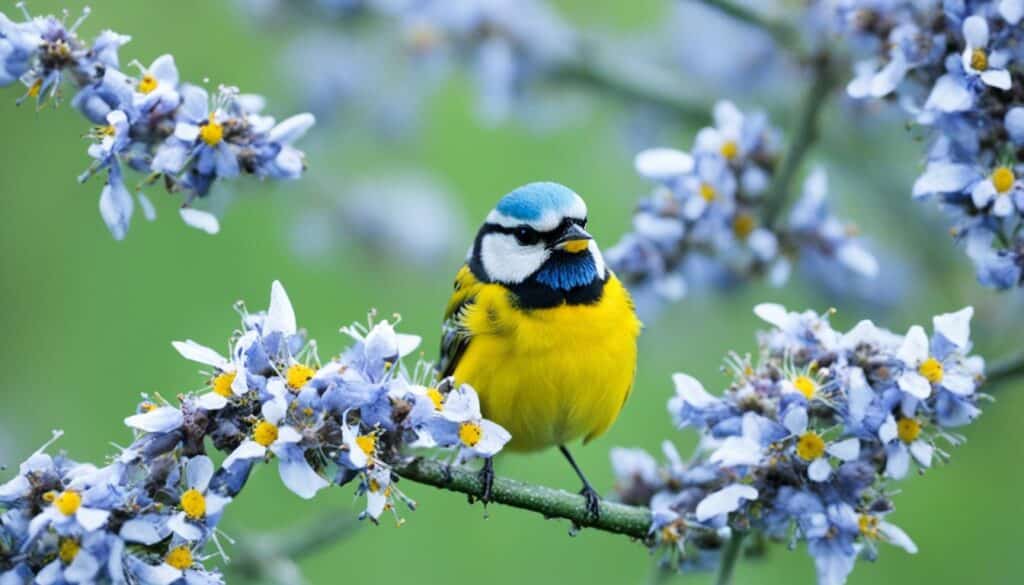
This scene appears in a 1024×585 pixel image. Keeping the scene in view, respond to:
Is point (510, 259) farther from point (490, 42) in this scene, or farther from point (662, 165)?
point (490, 42)

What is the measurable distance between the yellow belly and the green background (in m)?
1.18

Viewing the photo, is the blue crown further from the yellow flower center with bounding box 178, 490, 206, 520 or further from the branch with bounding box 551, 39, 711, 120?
the yellow flower center with bounding box 178, 490, 206, 520

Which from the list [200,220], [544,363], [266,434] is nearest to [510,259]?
[544,363]

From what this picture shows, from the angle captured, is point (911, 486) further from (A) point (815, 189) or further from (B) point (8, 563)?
(B) point (8, 563)

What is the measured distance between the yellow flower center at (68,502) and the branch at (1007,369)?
2.51 metres

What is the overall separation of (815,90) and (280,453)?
8.82ft

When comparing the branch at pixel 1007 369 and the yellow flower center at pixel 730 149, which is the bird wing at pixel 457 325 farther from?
the branch at pixel 1007 369

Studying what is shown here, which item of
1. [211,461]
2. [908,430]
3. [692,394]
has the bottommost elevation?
[211,461]

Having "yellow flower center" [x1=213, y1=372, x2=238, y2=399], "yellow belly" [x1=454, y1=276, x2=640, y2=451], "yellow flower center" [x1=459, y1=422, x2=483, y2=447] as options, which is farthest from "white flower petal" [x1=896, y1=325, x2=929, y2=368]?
"yellow flower center" [x1=213, y1=372, x2=238, y2=399]

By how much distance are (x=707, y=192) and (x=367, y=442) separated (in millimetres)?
1851

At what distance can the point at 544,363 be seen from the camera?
488 centimetres

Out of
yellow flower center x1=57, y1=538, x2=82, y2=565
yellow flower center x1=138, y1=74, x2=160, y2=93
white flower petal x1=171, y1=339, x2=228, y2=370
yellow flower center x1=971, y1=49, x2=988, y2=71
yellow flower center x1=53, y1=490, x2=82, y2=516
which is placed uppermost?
yellow flower center x1=971, y1=49, x2=988, y2=71

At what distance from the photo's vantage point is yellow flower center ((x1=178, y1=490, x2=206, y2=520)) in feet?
11.2

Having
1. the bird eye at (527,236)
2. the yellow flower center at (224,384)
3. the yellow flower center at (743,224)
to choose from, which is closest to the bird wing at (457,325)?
the bird eye at (527,236)
